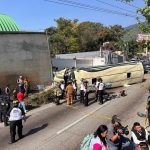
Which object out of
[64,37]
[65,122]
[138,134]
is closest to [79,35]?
[64,37]

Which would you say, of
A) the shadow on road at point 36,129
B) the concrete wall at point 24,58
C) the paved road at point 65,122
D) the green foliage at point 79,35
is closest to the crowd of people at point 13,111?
the paved road at point 65,122

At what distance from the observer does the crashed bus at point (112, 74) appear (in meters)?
28.7

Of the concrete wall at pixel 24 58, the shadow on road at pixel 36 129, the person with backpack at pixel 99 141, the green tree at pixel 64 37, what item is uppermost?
the green tree at pixel 64 37

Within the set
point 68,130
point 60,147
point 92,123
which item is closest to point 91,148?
point 60,147

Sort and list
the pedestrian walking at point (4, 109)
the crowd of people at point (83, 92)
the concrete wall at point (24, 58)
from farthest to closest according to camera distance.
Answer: the concrete wall at point (24, 58) < the crowd of people at point (83, 92) < the pedestrian walking at point (4, 109)

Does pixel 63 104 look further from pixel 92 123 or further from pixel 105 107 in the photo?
pixel 92 123

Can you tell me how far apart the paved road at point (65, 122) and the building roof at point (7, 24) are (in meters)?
13.1

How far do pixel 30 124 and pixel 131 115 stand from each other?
5.38 meters

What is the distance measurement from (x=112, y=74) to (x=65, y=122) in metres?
11.8

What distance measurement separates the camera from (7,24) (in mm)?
36688

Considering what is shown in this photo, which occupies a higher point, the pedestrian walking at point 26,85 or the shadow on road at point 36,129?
the pedestrian walking at point 26,85

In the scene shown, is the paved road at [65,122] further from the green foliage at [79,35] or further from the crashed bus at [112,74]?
the green foliage at [79,35]

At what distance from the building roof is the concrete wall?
4418 mm

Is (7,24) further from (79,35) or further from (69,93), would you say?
(79,35)
